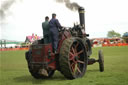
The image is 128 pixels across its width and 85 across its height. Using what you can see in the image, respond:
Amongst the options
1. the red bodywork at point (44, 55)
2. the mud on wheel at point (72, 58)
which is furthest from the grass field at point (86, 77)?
the red bodywork at point (44, 55)

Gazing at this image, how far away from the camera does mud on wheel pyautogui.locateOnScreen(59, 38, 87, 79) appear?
680 centimetres

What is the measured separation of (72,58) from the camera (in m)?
7.30

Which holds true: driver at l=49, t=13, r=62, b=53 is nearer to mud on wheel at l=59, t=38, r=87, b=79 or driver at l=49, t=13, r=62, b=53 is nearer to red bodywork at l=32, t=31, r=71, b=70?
red bodywork at l=32, t=31, r=71, b=70

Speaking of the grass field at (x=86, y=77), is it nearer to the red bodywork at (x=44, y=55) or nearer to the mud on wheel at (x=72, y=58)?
the mud on wheel at (x=72, y=58)

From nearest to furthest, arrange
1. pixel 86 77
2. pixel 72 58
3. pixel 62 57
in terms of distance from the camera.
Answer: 1. pixel 62 57
2. pixel 72 58
3. pixel 86 77

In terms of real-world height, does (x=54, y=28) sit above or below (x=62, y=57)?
above

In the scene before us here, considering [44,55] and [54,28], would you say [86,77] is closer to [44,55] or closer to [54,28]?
[44,55]

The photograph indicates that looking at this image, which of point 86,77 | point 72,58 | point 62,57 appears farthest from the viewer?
point 86,77

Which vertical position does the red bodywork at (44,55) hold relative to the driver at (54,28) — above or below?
below

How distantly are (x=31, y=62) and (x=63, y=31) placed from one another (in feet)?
5.10

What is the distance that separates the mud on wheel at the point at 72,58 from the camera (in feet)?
22.3

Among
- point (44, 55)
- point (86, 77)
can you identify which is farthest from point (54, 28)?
point (86, 77)

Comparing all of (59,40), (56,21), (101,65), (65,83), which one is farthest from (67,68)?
(101,65)

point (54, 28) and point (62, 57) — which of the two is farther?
point (54, 28)
